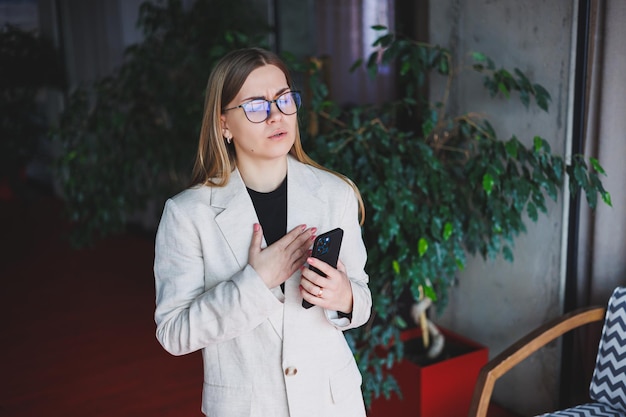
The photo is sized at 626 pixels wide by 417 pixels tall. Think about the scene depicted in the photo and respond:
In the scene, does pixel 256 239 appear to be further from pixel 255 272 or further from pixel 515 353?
pixel 515 353

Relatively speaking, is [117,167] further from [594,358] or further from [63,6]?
A: [63,6]

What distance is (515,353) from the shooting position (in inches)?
82.3

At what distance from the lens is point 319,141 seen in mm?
2416

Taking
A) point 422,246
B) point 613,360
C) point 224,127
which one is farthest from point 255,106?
point 613,360

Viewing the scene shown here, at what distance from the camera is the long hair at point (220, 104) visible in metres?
1.47

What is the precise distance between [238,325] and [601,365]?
1453 millimetres

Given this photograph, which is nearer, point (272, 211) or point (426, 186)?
point (272, 211)

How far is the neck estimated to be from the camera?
5.06 ft

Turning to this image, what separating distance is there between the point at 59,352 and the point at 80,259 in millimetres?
2324

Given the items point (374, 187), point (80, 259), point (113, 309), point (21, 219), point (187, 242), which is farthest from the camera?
point (21, 219)

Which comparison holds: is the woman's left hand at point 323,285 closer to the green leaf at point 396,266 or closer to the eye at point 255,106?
the eye at point 255,106

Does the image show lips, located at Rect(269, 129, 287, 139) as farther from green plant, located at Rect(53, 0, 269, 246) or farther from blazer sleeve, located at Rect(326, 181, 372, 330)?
green plant, located at Rect(53, 0, 269, 246)

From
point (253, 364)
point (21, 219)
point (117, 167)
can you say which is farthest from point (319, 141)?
point (21, 219)

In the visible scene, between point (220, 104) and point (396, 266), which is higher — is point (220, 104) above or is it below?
above
